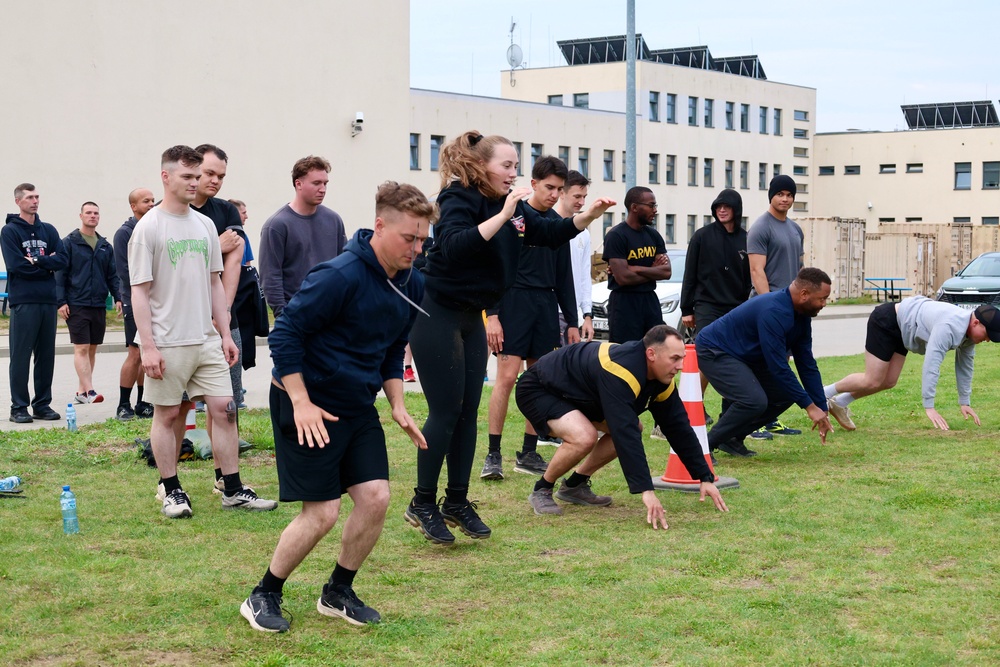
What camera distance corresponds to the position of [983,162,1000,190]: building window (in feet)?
238

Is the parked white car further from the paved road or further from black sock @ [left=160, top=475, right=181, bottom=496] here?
black sock @ [left=160, top=475, right=181, bottom=496]

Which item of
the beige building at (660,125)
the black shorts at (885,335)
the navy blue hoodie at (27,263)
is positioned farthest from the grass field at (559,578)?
the beige building at (660,125)

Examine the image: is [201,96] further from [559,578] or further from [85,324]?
[559,578]

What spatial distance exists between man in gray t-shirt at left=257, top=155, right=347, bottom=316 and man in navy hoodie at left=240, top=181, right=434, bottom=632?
2942 mm

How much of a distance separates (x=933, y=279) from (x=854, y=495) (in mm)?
44871

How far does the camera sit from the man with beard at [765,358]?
778 cm

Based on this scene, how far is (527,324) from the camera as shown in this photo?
7.94m

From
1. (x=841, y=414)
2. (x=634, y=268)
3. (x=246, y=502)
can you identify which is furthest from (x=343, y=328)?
(x=841, y=414)

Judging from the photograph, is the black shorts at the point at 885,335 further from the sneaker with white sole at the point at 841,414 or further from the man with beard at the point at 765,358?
the man with beard at the point at 765,358

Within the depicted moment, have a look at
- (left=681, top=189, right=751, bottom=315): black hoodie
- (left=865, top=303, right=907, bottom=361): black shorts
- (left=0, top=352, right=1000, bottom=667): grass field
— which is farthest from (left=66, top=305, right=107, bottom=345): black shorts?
(left=865, top=303, right=907, bottom=361): black shorts

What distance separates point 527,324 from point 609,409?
1834mm

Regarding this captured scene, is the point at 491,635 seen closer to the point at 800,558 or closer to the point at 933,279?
the point at 800,558

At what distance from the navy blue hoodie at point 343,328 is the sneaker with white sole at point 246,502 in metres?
2.25

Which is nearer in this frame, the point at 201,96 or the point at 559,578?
the point at 559,578
